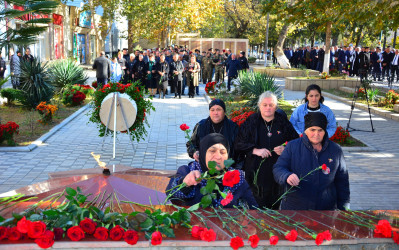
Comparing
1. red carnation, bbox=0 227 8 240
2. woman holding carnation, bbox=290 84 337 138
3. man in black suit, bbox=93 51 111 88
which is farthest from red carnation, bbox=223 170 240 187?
man in black suit, bbox=93 51 111 88

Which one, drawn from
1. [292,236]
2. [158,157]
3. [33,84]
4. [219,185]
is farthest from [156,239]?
[33,84]

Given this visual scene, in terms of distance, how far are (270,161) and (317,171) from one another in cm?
136

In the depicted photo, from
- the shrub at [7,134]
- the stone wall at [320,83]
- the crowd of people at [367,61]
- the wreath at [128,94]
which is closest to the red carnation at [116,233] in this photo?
the wreath at [128,94]

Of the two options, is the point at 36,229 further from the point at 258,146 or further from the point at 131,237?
the point at 258,146

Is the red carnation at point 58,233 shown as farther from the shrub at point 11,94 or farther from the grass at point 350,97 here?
the grass at point 350,97

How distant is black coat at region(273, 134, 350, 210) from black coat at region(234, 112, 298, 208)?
1.18 metres

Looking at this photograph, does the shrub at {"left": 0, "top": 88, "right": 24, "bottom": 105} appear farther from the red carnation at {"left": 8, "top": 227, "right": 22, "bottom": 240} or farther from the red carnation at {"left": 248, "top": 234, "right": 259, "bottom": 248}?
the red carnation at {"left": 248, "top": 234, "right": 259, "bottom": 248}

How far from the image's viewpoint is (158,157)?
33.0 feet

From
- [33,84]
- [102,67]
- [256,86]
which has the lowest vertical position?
[33,84]

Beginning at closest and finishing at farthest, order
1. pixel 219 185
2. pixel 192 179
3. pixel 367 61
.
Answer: pixel 192 179, pixel 219 185, pixel 367 61

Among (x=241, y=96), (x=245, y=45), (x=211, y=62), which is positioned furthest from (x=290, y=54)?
(x=241, y=96)

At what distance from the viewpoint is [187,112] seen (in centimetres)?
1648

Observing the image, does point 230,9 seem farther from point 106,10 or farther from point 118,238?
point 118,238

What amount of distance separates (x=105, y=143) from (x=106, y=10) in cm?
3160
